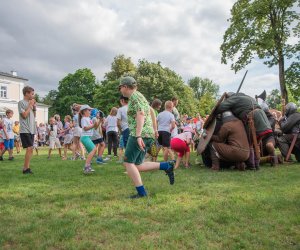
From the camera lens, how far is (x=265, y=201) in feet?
17.1

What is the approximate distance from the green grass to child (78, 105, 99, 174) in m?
1.11

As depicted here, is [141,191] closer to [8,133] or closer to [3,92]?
[8,133]

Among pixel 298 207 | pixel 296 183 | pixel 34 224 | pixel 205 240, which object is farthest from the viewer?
pixel 296 183

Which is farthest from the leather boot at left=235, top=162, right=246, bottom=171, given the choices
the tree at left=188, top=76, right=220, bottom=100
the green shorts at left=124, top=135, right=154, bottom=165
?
the tree at left=188, top=76, right=220, bottom=100

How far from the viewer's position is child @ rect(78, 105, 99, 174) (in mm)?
8492

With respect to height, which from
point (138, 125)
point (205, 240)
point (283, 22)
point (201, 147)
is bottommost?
point (205, 240)

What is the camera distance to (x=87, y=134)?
8.95 metres

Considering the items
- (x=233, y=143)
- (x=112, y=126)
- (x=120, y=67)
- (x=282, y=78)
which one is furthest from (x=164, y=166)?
(x=120, y=67)

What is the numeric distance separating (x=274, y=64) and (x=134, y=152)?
26219mm

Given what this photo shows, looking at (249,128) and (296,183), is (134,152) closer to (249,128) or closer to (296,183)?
(296,183)

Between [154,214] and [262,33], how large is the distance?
2722 cm

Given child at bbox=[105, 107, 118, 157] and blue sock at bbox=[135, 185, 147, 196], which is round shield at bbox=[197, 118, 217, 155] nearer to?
blue sock at bbox=[135, 185, 147, 196]

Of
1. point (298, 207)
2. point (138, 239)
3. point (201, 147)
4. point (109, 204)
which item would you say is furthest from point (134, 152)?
point (201, 147)

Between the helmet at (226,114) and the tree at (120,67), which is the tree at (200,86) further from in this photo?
the helmet at (226,114)
